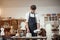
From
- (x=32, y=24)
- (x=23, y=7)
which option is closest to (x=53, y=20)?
(x=23, y=7)

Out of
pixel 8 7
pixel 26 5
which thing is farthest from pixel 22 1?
pixel 8 7

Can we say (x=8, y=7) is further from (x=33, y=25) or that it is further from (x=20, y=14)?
(x=33, y=25)

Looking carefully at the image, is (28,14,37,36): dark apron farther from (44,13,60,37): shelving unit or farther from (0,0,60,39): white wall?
(0,0,60,39): white wall

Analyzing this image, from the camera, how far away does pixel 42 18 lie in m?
5.63

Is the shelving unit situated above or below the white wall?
below

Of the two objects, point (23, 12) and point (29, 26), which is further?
point (23, 12)

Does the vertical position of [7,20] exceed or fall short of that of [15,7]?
it falls short

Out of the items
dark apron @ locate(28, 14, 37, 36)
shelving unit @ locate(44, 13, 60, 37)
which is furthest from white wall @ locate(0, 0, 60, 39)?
dark apron @ locate(28, 14, 37, 36)

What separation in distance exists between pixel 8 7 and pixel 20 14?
1.88 feet

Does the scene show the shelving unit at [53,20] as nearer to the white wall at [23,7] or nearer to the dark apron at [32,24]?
the white wall at [23,7]

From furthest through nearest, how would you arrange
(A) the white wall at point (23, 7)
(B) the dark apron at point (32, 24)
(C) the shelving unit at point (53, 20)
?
(A) the white wall at point (23, 7) → (C) the shelving unit at point (53, 20) → (B) the dark apron at point (32, 24)

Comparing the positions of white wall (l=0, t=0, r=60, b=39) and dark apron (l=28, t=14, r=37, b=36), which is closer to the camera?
dark apron (l=28, t=14, r=37, b=36)

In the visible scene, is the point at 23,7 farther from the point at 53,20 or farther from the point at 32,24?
Result: the point at 32,24

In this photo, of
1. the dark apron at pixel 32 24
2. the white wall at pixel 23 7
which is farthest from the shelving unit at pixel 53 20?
the dark apron at pixel 32 24
